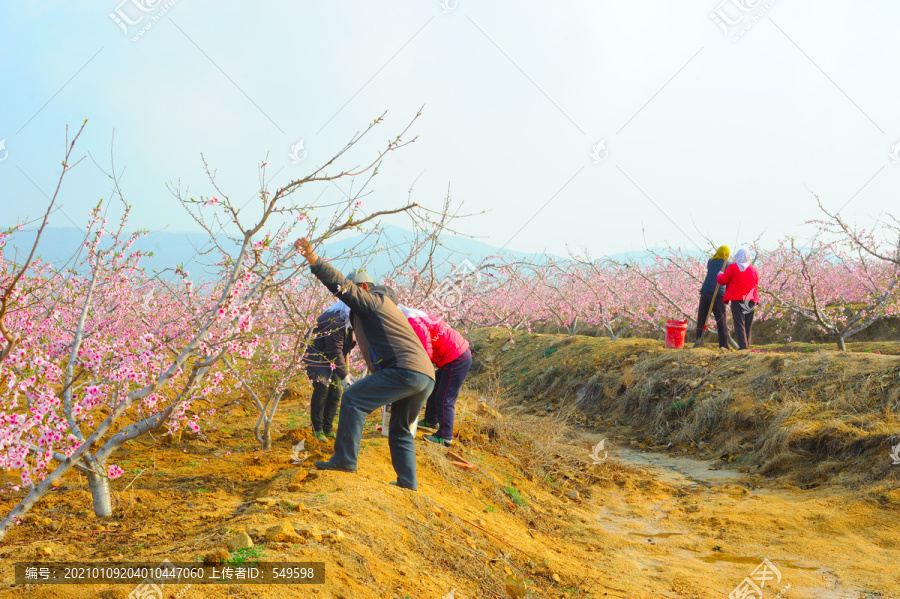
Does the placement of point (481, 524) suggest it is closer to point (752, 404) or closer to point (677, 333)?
point (752, 404)

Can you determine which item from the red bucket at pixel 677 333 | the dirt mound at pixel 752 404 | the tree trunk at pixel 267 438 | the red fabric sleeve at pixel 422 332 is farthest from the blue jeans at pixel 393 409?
the red bucket at pixel 677 333

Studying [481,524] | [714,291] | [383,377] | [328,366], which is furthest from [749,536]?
[714,291]

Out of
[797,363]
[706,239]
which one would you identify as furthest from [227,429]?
[706,239]

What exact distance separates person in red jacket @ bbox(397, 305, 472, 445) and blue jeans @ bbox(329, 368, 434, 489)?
3.45 feet

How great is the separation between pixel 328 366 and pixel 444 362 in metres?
1.23

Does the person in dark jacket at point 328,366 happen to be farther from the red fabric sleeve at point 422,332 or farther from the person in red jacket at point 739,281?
the person in red jacket at point 739,281

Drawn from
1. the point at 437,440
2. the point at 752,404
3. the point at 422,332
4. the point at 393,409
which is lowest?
the point at 752,404

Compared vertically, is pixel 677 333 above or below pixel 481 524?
above

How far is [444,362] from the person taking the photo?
20.2 feet

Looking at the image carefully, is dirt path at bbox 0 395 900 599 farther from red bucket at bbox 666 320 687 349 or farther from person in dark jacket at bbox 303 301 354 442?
red bucket at bbox 666 320 687 349

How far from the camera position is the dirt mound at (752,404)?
24.4ft

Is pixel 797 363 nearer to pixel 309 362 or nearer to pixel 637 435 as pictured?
pixel 637 435

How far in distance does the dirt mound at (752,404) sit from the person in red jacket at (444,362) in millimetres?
1996

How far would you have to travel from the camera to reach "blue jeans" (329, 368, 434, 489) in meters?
4.39
